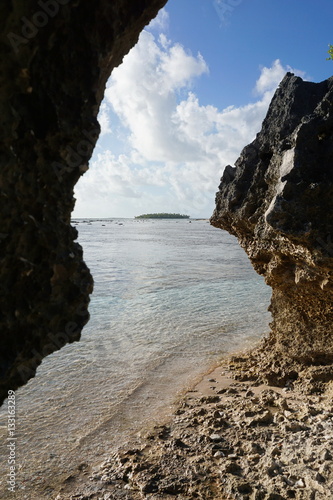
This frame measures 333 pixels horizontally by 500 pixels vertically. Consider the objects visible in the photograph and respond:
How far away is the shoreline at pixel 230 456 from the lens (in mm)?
3562

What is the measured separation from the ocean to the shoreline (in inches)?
21.2

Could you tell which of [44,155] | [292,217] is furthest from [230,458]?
[44,155]

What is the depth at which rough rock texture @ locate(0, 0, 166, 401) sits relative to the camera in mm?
1951

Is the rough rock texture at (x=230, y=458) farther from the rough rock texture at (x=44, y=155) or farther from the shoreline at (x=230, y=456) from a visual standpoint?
the rough rock texture at (x=44, y=155)

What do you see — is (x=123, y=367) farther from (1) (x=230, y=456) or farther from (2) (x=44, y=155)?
(2) (x=44, y=155)

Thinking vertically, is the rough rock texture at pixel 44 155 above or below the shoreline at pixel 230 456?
above

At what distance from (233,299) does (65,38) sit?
39.4 ft

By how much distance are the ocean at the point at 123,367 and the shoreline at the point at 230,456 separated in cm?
54

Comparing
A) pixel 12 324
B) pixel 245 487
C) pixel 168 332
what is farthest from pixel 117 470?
pixel 168 332

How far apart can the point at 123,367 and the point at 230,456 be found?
12.9 feet

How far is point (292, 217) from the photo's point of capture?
425 cm

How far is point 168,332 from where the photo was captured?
9.81 metres

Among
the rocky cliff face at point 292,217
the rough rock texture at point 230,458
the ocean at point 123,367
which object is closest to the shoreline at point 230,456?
the rough rock texture at point 230,458

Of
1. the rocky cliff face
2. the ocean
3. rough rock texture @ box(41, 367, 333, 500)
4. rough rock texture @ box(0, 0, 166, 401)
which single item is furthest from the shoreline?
rough rock texture @ box(0, 0, 166, 401)
